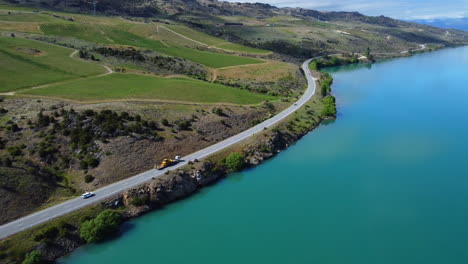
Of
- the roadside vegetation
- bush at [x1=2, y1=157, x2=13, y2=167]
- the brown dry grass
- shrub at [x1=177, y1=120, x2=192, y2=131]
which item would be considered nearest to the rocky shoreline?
shrub at [x1=177, y1=120, x2=192, y2=131]

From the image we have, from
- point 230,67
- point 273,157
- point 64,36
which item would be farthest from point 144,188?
point 64,36

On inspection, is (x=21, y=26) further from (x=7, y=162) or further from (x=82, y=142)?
(x=7, y=162)

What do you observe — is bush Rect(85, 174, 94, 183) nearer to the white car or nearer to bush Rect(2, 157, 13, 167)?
the white car

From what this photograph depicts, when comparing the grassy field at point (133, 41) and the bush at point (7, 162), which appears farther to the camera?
the grassy field at point (133, 41)

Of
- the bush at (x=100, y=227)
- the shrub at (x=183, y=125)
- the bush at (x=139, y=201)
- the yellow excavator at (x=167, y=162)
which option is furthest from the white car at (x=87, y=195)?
the shrub at (x=183, y=125)

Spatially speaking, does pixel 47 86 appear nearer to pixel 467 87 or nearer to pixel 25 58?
pixel 25 58

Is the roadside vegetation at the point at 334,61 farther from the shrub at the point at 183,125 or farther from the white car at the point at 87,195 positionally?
the white car at the point at 87,195

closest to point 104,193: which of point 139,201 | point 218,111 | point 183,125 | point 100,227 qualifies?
point 139,201
